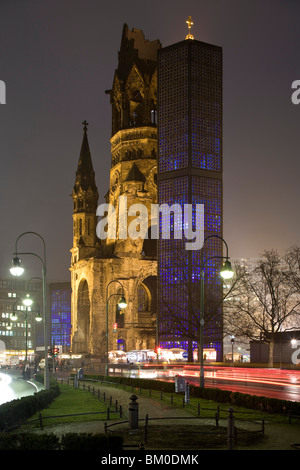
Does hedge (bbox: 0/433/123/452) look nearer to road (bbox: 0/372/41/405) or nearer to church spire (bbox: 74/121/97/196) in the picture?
road (bbox: 0/372/41/405)

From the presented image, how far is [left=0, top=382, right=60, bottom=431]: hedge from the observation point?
82.2 ft

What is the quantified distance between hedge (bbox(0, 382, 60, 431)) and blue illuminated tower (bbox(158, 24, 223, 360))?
68221 millimetres

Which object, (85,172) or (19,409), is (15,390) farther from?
(85,172)

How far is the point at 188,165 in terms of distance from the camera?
103 m

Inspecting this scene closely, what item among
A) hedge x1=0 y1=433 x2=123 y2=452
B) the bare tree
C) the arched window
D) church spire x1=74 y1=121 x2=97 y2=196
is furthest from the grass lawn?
church spire x1=74 y1=121 x2=97 y2=196

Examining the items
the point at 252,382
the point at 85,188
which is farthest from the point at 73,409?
the point at 85,188

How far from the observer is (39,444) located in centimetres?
1750

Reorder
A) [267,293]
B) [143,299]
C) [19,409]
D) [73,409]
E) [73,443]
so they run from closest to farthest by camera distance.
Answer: [73,443] < [19,409] < [73,409] < [267,293] < [143,299]

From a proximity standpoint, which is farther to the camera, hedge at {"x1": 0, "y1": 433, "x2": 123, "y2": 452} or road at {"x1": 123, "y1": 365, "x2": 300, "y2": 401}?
road at {"x1": 123, "y1": 365, "x2": 300, "y2": 401}

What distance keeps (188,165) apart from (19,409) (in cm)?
7831

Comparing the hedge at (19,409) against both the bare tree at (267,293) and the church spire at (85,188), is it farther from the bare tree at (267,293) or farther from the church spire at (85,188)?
the church spire at (85,188)

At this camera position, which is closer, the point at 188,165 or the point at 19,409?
the point at 19,409

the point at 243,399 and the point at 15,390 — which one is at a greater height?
the point at 243,399
